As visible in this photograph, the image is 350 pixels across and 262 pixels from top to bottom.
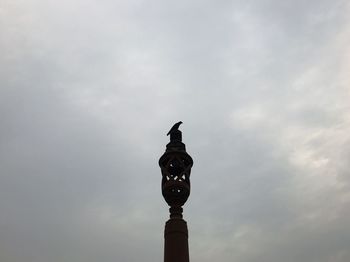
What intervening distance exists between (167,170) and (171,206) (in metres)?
1.78

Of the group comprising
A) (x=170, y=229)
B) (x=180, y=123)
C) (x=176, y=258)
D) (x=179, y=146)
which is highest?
(x=180, y=123)

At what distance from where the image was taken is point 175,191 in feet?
64.9

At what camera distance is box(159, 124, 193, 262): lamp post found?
61.1ft

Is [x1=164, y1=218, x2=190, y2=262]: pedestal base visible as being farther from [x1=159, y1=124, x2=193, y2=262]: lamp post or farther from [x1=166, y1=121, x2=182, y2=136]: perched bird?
[x1=166, y1=121, x2=182, y2=136]: perched bird

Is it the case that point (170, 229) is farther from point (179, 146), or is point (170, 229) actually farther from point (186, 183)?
point (179, 146)

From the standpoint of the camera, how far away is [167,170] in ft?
67.5

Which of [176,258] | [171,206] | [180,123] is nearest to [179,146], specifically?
[180,123]

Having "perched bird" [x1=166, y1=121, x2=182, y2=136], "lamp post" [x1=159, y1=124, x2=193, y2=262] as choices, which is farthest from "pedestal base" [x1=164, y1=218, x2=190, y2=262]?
"perched bird" [x1=166, y1=121, x2=182, y2=136]

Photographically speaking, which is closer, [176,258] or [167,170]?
[176,258]

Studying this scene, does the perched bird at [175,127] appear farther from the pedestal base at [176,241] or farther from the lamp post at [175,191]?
the pedestal base at [176,241]

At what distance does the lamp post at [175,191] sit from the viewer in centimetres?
1862

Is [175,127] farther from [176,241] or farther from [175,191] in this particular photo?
[176,241]

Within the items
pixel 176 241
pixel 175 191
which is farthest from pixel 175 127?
pixel 176 241

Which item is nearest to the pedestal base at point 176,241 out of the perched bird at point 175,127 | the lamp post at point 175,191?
the lamp post at point 175,191
